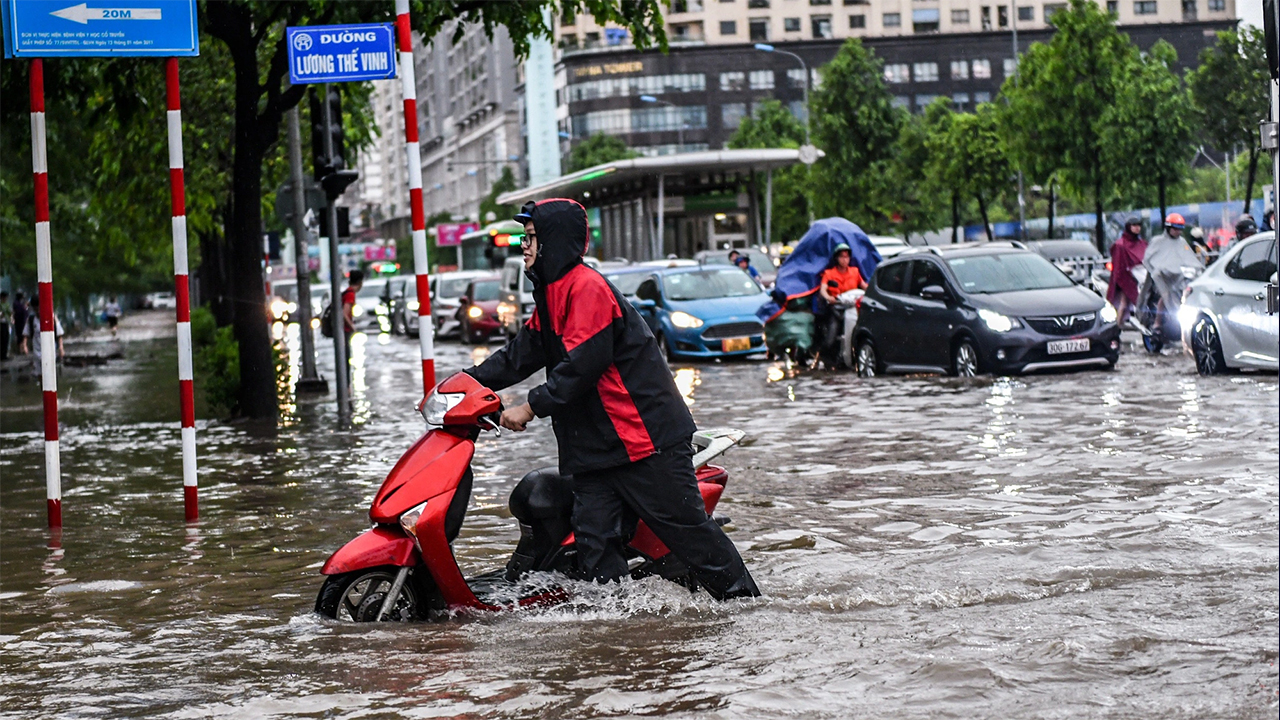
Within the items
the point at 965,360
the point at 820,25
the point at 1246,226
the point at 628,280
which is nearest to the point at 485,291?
the point at 628,280

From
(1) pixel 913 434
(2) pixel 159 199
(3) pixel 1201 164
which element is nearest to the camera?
(1) pixel 913 434

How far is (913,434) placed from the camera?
1374cm

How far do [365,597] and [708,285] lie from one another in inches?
829

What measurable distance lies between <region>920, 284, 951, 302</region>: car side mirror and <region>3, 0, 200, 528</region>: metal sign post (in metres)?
10.7

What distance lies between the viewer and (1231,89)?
45.7 meters

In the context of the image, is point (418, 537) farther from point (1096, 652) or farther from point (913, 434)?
point (913, 434)

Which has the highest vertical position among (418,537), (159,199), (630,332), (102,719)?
(159,199)

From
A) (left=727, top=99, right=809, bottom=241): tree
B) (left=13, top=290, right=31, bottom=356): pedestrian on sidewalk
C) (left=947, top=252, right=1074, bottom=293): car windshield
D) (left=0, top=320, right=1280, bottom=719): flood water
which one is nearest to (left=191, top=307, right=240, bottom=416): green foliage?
(left=0, top=320, right=1280, bottom=719): flood water

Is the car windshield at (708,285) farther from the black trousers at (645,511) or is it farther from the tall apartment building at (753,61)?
the tall apartment building at (753,61)

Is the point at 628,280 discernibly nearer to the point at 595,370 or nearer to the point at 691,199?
the point at 691,199

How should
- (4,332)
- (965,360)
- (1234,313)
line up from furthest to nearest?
(4,332) → (965,360) → (1234,313)

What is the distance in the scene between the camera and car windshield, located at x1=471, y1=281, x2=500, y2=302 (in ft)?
130

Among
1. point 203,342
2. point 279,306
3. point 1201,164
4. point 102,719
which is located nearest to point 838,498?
point 102,719

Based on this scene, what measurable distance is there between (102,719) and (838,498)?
5598 mm
